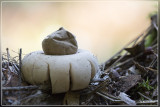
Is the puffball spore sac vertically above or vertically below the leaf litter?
above

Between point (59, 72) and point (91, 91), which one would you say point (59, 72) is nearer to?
point (59, 72)

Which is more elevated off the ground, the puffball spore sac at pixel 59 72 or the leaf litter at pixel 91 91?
the puffball spore sac at pixel 59 72

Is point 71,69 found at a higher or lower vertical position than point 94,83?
higher

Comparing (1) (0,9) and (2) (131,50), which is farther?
(2) (131,50)

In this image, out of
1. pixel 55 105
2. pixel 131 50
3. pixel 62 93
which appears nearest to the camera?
pixel 55 105

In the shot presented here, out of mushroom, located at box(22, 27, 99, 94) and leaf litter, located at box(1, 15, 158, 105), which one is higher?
mushroom, located at box(22, 27, 99, 94)

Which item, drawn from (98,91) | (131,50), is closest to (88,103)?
(98,91)

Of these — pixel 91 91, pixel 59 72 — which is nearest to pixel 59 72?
pixel 59 72

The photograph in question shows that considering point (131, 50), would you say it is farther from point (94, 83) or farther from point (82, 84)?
→ point (82, 84)

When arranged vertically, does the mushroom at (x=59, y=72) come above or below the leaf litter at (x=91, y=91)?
above
